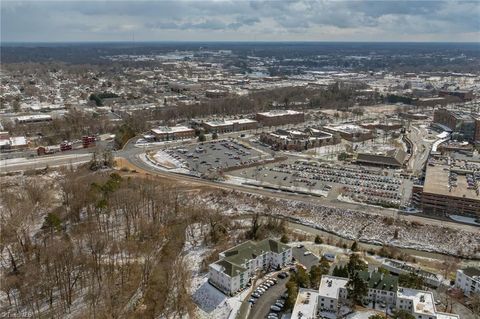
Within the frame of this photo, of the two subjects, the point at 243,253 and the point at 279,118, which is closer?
the point at 243,253

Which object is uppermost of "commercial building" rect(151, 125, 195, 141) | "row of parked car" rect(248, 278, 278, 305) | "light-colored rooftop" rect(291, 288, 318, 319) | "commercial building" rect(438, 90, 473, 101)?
"commercial building" rect(438, 90, 473, 101)

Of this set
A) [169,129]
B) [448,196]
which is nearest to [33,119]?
[169,129]

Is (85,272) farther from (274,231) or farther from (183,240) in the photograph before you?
(274,231)

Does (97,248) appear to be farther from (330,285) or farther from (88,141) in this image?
(88,141)

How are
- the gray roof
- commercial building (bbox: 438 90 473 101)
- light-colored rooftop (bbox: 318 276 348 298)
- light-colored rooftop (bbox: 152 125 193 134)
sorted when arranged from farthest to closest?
1. commercial building (bbox: 438 90 473 101)
2. light-colored rooftop (bbox: 152 125 193 134)
3. the gray roof
4. light-colored rooftop (bbox: 318 276 348 298)

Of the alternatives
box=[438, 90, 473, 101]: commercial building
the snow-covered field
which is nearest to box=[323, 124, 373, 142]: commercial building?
the snow-covered field

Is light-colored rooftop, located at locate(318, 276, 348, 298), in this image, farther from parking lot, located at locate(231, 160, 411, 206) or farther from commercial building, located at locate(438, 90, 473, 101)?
commercial building, located at locate(438, 90, 473, 101)
